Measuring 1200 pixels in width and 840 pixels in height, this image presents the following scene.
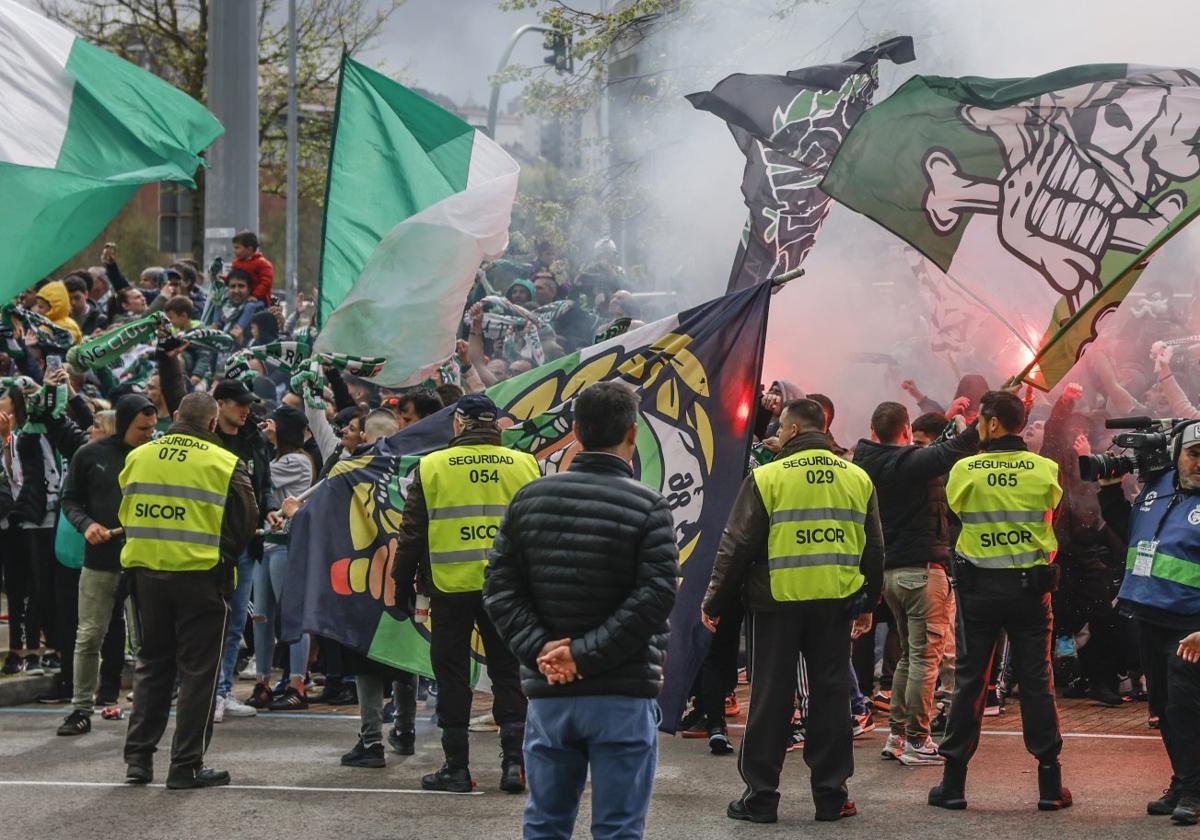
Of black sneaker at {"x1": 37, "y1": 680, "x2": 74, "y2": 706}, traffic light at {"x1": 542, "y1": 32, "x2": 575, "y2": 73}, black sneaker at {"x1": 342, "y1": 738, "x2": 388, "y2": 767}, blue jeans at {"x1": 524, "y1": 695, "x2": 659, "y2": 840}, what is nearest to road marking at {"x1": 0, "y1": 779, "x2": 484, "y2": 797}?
black sneaker at {"x1": 342, "y1": 738, "x2": 388, "y2": 767}

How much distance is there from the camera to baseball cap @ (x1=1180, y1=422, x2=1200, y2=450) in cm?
756

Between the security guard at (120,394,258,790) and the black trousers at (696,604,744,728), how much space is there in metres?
2.75

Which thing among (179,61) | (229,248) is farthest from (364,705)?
(179,61)

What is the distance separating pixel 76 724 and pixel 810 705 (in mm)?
4419

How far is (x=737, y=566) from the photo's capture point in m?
7.71

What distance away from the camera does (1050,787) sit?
301 inches

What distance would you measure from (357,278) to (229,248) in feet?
15.6

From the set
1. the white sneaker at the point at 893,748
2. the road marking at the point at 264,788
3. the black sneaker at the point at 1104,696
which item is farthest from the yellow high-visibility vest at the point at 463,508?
the black sneaker at the point at 1104,696

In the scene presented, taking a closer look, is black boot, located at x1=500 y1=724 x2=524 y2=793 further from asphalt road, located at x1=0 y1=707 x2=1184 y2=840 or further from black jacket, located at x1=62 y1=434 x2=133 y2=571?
black jacket, located at x1=62 y1=434 x2=133 y2=571

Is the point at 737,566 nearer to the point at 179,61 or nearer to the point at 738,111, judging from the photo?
the point at 738,111

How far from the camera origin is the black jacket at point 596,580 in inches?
203

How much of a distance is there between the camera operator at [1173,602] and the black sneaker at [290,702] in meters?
5.29

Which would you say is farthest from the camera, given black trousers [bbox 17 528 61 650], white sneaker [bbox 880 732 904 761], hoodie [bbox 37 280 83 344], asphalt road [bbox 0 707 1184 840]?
hoodie [bbox 37 280 83 344]

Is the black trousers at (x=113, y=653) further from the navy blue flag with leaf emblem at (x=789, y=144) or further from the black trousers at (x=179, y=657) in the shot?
the navy blue flag with leaf emblem at (x=789, y=144)
